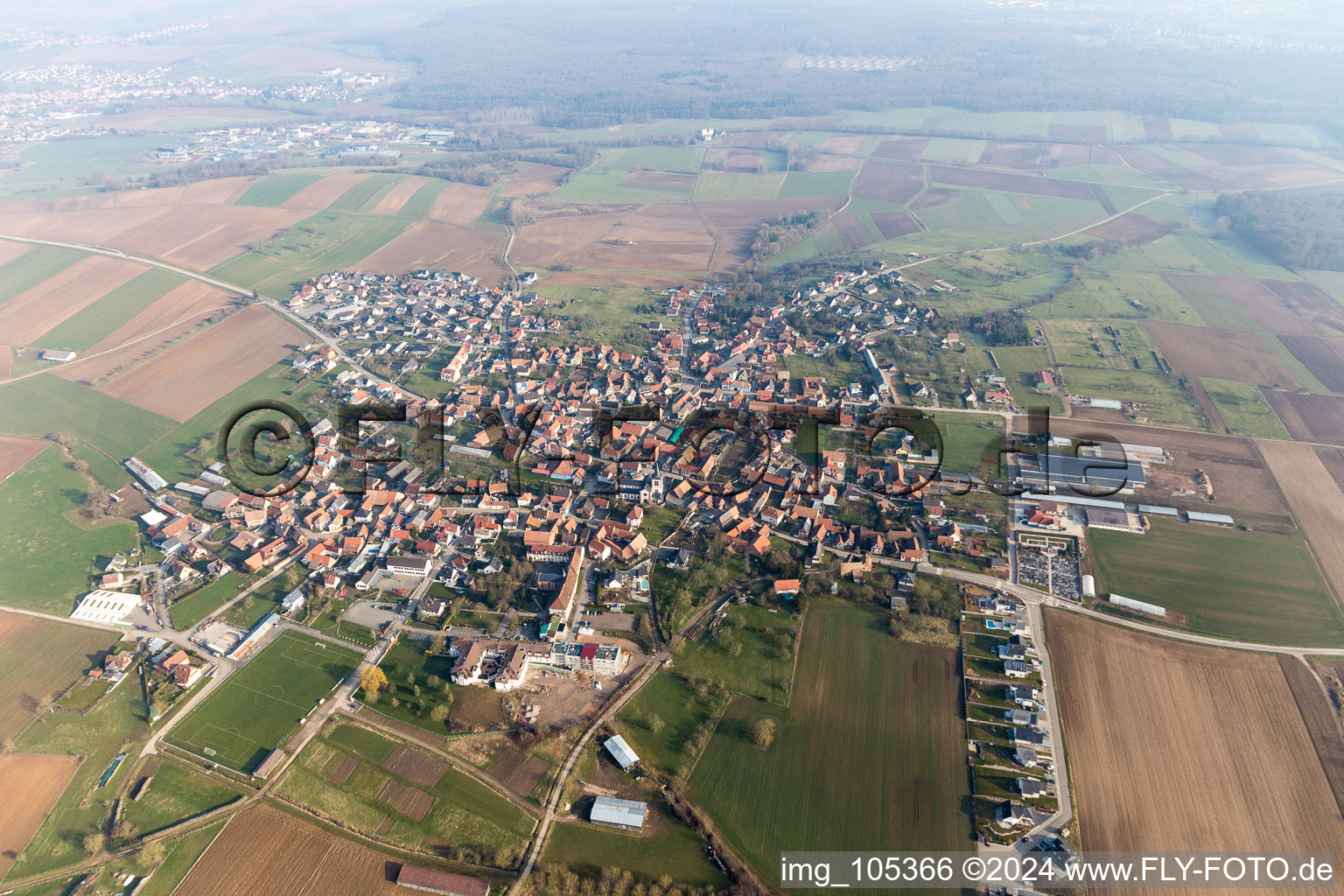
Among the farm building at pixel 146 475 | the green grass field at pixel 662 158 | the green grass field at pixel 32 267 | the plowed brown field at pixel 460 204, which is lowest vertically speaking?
the farm building at pixel 146 475

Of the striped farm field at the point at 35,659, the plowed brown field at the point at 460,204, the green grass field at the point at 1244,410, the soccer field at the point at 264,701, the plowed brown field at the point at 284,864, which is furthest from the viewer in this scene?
the plowed brown field at the point at 460,204

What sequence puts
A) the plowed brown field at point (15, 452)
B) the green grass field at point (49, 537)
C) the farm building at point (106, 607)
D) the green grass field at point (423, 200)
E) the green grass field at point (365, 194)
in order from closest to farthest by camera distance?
the farm building at point (106, 607), the green grass field at point (49, 537), the plowed brown field at point (15, 452), the green grass field at point (423, 200), the green grass field at point (365, 194)

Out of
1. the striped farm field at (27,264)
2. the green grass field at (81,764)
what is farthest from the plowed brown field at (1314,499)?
the striped farm field at (27,264)

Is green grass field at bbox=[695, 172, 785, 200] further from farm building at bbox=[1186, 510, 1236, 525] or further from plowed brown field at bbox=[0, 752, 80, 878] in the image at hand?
plowed brown field at bbox=[0, 752, 80, 878]

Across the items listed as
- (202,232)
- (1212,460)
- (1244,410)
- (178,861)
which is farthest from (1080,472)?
(202,232)

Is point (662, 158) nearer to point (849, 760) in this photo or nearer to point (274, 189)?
point (274, 189)

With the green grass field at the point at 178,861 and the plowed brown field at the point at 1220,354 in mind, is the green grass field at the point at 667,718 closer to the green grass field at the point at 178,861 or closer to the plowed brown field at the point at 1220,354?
the green grass field at the point at 178,861

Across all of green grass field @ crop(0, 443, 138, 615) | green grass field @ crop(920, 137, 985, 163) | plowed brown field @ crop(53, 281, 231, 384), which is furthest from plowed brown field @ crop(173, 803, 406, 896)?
green grass field @ crop(920, 137, 985, 163)
